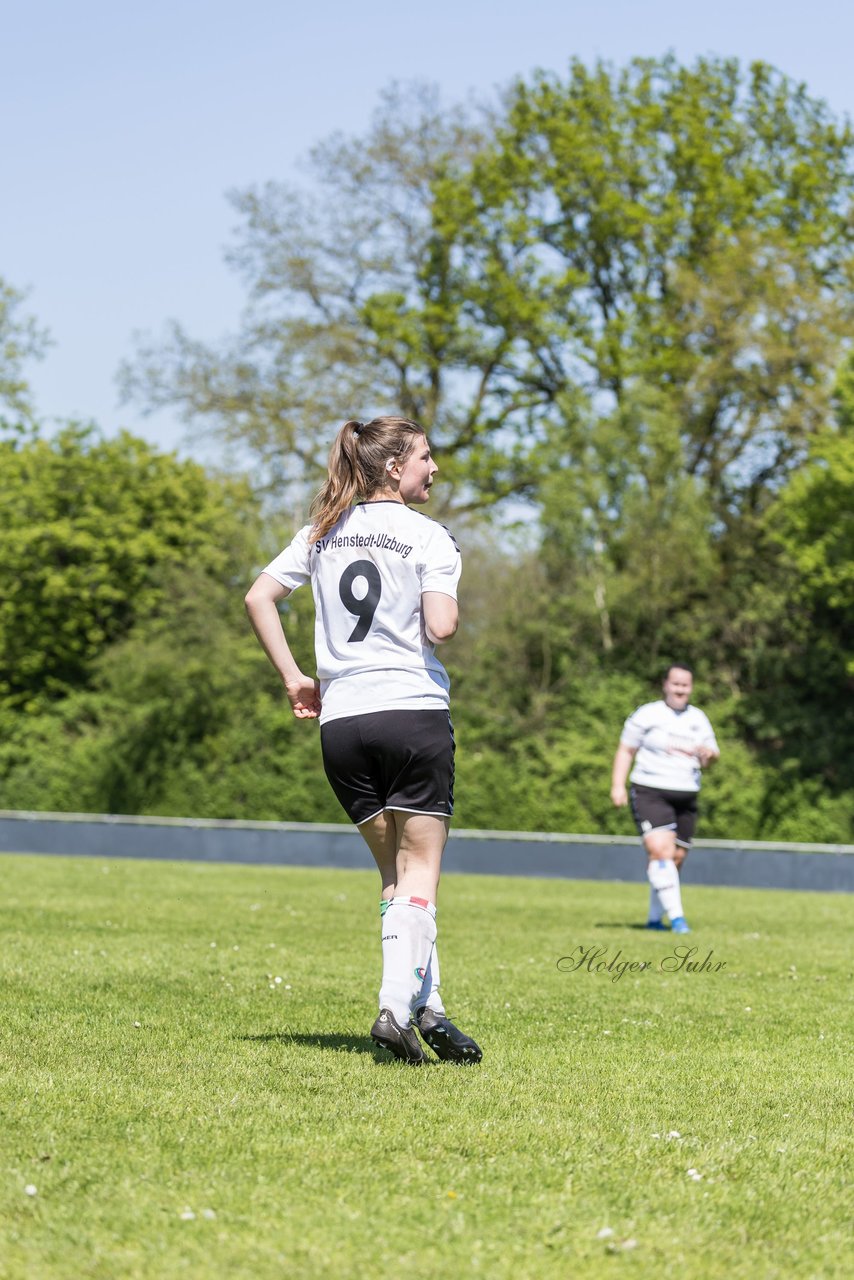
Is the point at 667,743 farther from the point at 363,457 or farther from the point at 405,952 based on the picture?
the point at 405,952

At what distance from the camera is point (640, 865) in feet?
75.9

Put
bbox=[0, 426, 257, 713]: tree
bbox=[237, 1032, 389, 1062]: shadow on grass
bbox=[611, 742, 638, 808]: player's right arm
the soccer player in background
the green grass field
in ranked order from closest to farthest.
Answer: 1. the green grass field
2. bbox=[237, 1032, 389, 1062]: shadow on grass
3. bbox=[611, 742, 638, 808]: player's right arm
4. the soccer player in background
5. bbox=[0, 426, 257, 713]: tree

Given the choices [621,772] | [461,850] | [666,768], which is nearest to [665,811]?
[666,768]

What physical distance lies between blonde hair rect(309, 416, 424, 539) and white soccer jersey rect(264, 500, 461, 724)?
13cm

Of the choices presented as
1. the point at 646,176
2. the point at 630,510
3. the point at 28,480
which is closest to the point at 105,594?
the point at 28,480

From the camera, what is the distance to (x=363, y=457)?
5551mm

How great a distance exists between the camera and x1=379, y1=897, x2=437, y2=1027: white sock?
203 inches

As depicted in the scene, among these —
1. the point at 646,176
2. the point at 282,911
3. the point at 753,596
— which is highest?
the point at 646,176

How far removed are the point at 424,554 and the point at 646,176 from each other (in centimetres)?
3552

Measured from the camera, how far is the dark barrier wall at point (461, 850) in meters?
22.7

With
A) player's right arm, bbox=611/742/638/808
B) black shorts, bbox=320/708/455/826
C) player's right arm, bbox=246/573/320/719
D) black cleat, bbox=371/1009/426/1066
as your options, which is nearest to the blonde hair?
player's right arm, bbox=246/573/320/719

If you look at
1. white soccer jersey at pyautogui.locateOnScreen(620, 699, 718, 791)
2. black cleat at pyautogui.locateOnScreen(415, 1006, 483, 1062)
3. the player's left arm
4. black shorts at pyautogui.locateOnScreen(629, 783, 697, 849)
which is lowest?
black cleat at pyautogui.locateOnScreen(415, 1006, 483, 1062)

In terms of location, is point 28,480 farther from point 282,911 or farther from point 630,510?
point 282,911
